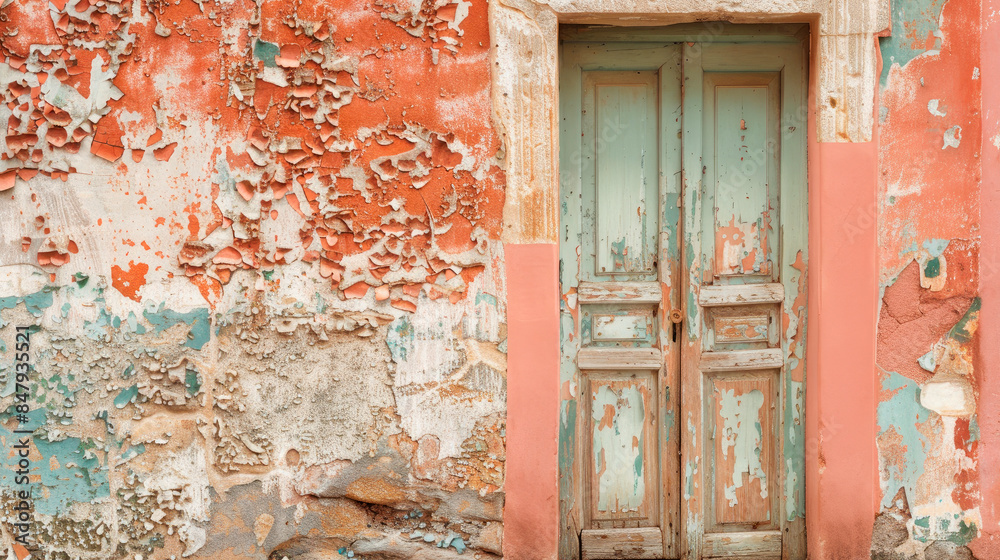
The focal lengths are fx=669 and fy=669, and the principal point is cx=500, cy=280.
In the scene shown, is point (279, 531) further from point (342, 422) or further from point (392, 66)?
point (392, 66)

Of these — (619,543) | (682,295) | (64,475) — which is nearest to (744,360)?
(682,295)

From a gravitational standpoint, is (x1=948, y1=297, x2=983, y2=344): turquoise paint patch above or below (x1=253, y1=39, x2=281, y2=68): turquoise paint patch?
below

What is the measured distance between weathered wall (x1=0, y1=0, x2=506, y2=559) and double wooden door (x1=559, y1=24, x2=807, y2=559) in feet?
1.28

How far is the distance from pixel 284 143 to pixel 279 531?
142 centimetres

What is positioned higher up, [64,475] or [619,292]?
[619,292]

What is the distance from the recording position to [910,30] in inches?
95.8

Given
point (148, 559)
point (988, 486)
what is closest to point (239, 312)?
point (148, 559)

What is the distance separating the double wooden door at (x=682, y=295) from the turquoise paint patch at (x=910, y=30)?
301 mm

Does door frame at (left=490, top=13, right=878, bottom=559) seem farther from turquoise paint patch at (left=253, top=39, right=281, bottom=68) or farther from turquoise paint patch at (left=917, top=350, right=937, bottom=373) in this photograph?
turquoise paint patch at (left=253, top=39, right=281, bottom=68)

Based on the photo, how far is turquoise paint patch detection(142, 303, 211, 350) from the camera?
2434 mm

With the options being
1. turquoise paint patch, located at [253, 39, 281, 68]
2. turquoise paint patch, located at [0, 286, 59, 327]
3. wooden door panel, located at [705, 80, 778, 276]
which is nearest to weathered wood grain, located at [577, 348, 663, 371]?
wooden door panel, located at [705, 80, 778, 276]

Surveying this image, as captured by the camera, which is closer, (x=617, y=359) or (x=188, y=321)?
(x=188, y=321)

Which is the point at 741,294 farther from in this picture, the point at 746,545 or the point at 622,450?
the point at 746,545

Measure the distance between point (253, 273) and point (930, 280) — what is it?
249 cm
